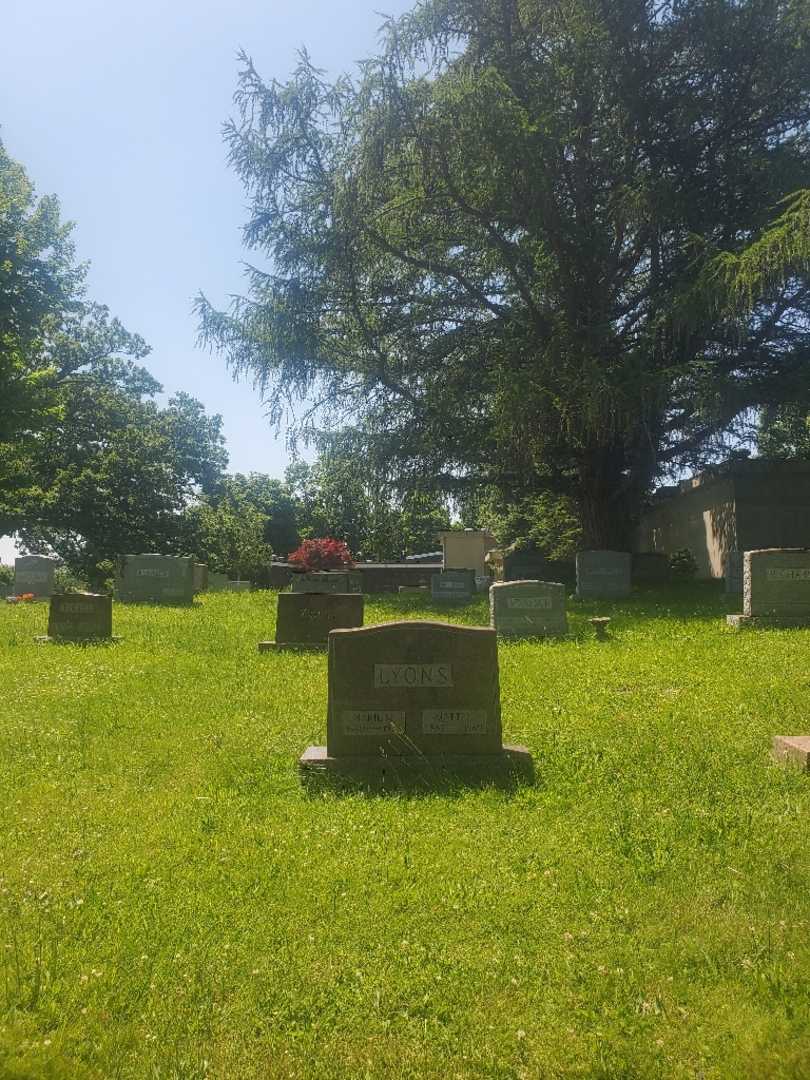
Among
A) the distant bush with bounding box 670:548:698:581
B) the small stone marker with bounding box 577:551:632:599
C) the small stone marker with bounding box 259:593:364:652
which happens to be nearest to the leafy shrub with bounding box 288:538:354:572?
the small stone marker with bounding box 577:551:632:599

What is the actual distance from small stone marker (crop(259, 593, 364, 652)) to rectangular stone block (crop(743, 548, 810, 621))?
19.9ft

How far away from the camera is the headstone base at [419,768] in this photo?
566cm

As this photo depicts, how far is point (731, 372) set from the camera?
19.7 metres

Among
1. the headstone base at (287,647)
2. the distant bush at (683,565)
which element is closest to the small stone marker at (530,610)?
the headstone base at (287,647)

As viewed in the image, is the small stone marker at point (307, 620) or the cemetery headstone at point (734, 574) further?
the cemetery headstone at point (734, 574)

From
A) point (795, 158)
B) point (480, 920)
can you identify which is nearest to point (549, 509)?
point (795, 158)

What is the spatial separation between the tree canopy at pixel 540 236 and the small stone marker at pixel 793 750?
12.1 metres

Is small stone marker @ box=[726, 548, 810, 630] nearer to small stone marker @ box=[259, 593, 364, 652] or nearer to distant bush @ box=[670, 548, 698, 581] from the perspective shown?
small stone marker @ box=[259, 593, 364, 652]

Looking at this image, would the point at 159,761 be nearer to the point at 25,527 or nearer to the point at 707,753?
the point at 707,753

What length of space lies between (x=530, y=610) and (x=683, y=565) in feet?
37.7

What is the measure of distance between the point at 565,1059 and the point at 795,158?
2012 centimetres

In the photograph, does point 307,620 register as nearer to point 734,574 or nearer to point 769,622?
point 769,622

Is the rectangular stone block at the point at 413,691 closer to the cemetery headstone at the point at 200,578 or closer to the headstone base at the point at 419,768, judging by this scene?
the headstone base at the point at 419,768

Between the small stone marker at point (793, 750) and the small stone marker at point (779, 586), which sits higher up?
the small stone marker at point (779, 586)
